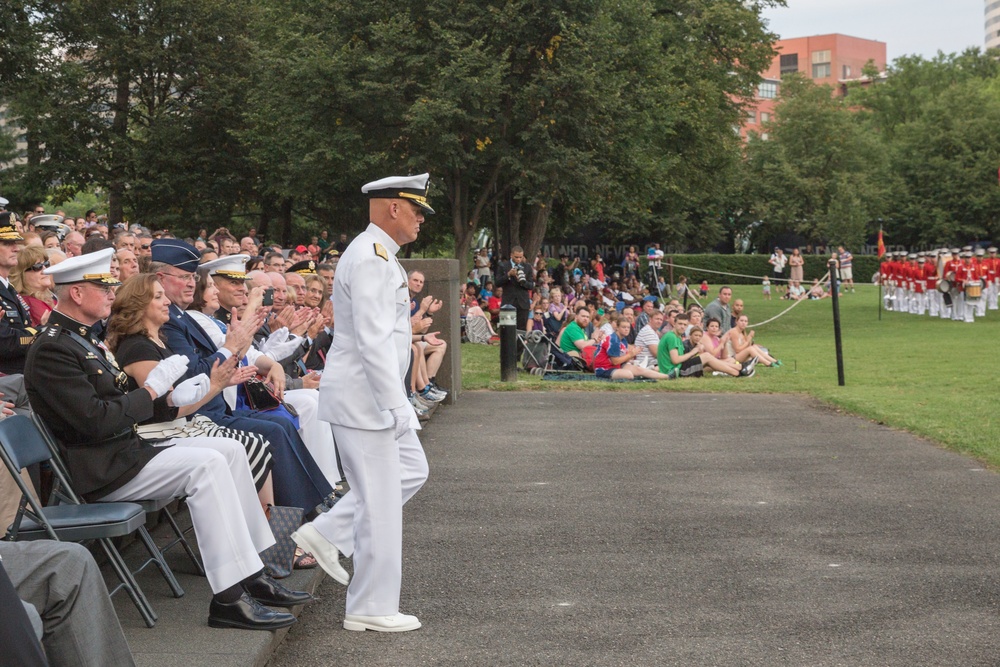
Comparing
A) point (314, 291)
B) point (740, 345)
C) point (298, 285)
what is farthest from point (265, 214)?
point (314, 291)

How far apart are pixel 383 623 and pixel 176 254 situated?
100 inches

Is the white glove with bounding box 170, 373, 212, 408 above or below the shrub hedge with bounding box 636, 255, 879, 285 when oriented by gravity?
below

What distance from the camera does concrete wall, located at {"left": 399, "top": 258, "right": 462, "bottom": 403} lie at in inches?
595

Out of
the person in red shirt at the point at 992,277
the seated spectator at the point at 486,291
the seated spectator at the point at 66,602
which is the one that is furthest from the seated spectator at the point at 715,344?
the person in red shirt at the point at 992,277

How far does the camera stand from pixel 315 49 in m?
29.4

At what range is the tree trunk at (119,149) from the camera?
43.6 metres

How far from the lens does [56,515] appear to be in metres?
5.37

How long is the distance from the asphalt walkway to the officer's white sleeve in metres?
1.11

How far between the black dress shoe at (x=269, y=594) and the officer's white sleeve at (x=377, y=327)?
3.22 feet

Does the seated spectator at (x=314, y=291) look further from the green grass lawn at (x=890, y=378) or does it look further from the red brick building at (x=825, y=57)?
the red brick building at (x=825, y=57)

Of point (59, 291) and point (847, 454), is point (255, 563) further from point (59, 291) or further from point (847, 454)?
point (847, 454)

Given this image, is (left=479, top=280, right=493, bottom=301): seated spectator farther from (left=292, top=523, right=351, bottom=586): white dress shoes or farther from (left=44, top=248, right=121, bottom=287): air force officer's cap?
(left=44, top=248, right=121, bottom=287): air force officer's cap

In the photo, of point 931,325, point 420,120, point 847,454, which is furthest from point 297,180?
point 847,454

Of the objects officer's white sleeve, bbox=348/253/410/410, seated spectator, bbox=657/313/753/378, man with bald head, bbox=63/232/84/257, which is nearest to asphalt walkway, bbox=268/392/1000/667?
officer's white sleeve, bbox=348/253/410/410
